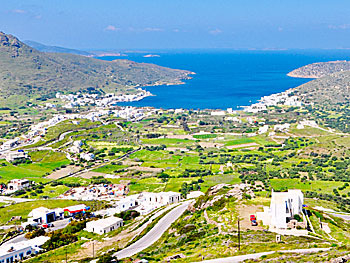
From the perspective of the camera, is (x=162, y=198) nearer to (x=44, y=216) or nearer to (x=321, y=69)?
(x=44, y=216)

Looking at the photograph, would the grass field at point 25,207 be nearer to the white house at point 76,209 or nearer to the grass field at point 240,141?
the white house at point 76,209

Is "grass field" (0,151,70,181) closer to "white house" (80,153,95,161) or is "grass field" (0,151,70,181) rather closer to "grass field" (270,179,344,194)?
"white house" (80,153,95,161)

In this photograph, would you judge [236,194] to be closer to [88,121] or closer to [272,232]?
[272,232]

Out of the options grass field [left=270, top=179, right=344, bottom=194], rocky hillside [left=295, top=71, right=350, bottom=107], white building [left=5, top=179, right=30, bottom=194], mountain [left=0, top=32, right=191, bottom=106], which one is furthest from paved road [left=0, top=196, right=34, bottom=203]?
rocky hillside [left=295, top=71, right=350, bottom=107]

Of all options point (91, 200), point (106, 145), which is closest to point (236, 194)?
point (91, 200)

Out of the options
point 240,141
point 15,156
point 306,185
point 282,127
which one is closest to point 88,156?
point 15,156

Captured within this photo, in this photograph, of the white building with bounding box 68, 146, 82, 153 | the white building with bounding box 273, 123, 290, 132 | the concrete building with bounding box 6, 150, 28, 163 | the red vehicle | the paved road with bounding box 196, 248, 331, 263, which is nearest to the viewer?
the paved road with bounding box 196, 248, 331, 263

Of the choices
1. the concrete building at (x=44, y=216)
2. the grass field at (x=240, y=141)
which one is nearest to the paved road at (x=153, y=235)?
the concrete building at (x=44, y=216)
